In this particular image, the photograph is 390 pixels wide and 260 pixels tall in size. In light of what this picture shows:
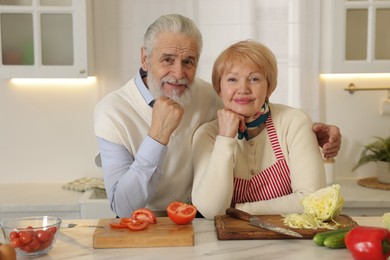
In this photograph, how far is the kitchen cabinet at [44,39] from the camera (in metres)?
3.29

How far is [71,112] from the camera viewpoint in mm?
3641

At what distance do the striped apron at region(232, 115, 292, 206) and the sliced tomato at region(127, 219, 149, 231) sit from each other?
1.66 feet

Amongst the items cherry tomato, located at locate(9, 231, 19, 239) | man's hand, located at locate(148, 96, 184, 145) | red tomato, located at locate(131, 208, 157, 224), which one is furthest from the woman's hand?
cherry tomato, located at locate(9, 231, 19, 239)

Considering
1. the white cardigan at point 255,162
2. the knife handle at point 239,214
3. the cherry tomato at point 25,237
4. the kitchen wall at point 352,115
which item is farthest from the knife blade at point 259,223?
the kitchen wall at point 352,115

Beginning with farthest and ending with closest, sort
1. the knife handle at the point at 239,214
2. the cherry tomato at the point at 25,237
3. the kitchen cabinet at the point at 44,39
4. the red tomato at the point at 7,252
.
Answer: the kitchen cabinet at the point at 44,39
the knife handle at the point at 239,214
the cherry tomato at the point at 25,237
the red tomato at the point at 7,252

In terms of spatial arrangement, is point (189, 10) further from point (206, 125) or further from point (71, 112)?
point (206, 125)

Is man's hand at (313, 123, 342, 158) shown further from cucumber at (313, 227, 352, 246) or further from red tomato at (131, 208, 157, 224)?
red tomato at (131, 208, 157, 224)

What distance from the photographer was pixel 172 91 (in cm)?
215

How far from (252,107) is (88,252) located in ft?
2.80

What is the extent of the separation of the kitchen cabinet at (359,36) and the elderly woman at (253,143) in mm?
1387

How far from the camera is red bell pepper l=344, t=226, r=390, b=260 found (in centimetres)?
143

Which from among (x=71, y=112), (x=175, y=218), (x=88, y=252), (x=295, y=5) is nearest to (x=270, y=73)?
(x=175, y=218)

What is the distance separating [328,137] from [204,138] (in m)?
0.49

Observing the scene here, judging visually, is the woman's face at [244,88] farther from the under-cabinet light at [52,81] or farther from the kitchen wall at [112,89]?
the under-cabinet light at [52,81]
